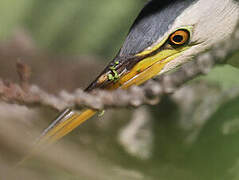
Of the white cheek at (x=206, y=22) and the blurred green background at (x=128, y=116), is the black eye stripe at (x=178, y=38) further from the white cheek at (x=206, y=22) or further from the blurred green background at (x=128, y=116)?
the blurred green background at (x=128, y=116)

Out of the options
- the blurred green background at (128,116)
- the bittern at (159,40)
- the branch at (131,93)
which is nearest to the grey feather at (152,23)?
the bittern at (159,40)

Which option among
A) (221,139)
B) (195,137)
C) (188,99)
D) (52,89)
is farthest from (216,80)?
(52,89)

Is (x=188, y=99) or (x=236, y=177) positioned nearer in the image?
(x=236, y=177)

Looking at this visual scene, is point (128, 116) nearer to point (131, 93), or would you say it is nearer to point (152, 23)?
point (152, 23)

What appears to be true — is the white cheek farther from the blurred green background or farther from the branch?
the branch

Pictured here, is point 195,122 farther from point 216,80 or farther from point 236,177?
point 236,177

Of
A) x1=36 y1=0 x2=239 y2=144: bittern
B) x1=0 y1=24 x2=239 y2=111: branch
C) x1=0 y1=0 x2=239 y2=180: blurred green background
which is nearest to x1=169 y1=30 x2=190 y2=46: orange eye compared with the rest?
x1=36 y1=0 x2=239 y2=144: bittern
